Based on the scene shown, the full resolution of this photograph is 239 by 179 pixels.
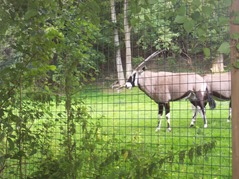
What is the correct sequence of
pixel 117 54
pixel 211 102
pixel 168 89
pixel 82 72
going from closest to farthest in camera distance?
pixel 82 72 → pixel 117 54 → pixel 168 89 → pixel 211 102

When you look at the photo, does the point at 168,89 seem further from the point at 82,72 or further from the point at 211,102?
the point at 82,72

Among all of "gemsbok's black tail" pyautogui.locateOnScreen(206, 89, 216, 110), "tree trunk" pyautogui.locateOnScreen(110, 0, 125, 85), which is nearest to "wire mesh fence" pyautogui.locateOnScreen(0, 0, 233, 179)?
"tree trunk" pyautogui.locateOnScreen(110, 0, 125, 85)

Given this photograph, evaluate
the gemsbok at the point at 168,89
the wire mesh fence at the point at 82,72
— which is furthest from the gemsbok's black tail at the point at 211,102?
the wire mesh fence at the point at 82,72

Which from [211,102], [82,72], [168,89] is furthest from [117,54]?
[211,102]

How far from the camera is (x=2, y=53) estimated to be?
12.2 feet

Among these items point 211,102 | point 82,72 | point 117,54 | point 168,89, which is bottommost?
point 211,102

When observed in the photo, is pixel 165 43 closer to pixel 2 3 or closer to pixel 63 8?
pixel 63 8

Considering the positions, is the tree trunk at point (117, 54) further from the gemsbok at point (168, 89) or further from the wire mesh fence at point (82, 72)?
the gemsbok at point (168, 89)

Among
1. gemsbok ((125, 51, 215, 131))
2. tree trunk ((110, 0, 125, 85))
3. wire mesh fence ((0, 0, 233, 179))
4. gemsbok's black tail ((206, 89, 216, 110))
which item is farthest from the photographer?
gemsbok's black tail ((206, 89, 216, 110))

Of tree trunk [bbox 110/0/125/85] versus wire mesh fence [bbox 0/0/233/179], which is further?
tree trunk [bbox 110/0/125/85]

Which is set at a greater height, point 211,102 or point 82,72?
point 82,72

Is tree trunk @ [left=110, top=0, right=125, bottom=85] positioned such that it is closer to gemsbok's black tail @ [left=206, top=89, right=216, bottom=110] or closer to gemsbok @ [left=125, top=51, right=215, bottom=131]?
gemsbok @ [left=125, top=51, right=215, bottom=131]

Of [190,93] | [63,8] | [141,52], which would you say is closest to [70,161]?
[63,8]

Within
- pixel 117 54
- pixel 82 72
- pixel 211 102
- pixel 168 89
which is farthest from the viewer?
pixel 211 102
